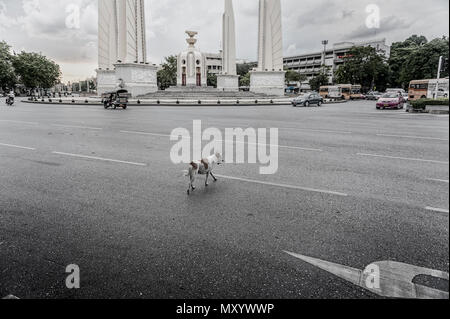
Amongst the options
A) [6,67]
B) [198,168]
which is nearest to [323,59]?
[6,67]

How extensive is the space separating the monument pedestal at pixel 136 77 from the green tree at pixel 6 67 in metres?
47.2

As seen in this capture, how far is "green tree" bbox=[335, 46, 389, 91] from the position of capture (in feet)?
204

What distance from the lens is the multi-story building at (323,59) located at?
8481 cm

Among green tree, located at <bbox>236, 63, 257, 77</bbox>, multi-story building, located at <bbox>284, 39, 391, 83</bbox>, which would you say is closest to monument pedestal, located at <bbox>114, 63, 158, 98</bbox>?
multi-story building, located at <bbox>284, 39, 391, 83</bbox>

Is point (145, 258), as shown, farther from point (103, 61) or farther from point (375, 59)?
point (375, 59)

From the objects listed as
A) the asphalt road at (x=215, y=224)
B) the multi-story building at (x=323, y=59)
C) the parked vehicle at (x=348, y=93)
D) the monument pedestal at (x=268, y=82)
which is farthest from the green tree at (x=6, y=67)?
the multi-story building at (x=323, y=59)

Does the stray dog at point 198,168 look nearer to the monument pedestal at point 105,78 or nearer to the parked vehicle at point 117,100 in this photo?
the parked vehicle at point 117,100

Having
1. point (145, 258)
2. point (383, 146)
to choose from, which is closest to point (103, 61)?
point (383, 146)

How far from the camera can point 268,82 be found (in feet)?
148

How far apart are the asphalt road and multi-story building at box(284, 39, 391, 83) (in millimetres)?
85144

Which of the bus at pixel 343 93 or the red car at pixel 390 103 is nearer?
the red car at pixel 390 103

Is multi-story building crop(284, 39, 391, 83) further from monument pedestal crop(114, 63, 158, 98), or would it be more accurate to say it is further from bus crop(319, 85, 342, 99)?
monument pedestal crop(114, 63, 158, 98)

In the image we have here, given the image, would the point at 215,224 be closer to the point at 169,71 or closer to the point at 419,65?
the point at 419,65

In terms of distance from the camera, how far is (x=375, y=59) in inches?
2429
